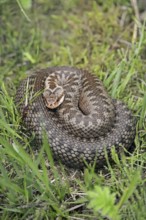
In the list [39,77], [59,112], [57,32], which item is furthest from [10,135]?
[57,32]

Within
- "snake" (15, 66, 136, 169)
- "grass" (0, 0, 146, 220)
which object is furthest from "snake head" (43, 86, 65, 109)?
"grass" (0, 0, 146, 220)

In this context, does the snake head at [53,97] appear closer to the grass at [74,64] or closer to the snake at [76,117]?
the snake at [76,117]

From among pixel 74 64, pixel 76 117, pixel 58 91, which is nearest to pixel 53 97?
pixel 58 91

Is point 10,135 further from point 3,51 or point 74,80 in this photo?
point 3,51

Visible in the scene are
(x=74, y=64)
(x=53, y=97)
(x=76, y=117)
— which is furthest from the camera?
(x=74, y=64)

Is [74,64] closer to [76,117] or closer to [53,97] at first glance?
[53,97]

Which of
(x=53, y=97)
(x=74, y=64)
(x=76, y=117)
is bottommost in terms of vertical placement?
(x=76, y=117)
